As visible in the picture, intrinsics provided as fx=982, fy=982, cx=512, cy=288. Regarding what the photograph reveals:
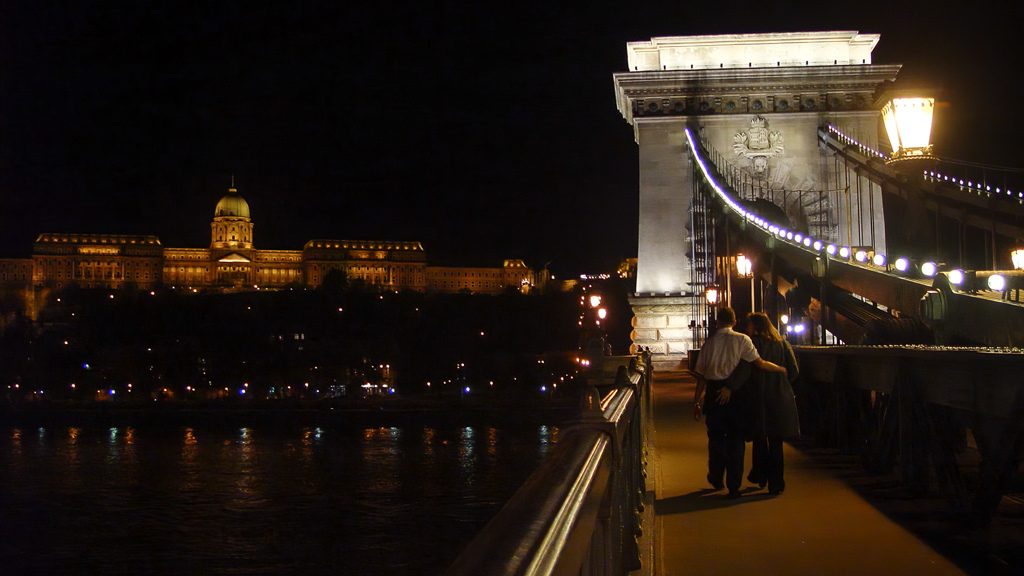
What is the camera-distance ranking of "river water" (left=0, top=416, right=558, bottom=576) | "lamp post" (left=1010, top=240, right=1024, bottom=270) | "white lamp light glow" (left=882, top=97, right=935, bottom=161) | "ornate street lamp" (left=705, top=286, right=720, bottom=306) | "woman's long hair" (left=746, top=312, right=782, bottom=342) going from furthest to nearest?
"river water" (left=0, top=416, right=558, bottom=576) < "ornate street lamp" (left=705, top=286, right=720, bottom=306) < "lamp post" (left=1010, top=240, right=1024, bottom=270) < "white lamp light glow" (left=882, top=97, right=935, bottom=161) < "woman's long hair" (left=746, top=312, right=782, bottom=342)

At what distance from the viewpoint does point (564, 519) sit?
1672 mm

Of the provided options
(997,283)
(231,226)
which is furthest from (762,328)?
(231,226)

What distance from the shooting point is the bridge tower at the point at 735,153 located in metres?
26.3

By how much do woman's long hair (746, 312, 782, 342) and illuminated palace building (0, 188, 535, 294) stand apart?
407ft

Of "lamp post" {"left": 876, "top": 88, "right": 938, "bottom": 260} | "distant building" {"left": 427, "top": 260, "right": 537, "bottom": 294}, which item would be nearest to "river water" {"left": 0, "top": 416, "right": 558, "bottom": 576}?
"lamp post" {"left": 876, "top": 88, "right": 938, "bottom": 260}

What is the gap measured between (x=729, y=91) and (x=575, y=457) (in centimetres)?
2640

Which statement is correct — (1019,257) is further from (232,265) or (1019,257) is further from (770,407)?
(232,265)

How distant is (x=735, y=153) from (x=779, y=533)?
22.3 metres

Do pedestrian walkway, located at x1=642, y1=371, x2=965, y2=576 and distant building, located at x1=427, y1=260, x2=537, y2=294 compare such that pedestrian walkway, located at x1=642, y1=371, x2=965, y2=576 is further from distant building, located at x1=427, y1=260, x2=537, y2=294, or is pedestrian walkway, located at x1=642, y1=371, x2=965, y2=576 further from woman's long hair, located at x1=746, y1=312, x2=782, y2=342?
distant building, located at x1=427, y1=260, x2=537, y2=294

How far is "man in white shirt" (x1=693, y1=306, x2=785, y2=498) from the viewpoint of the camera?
22.5 ft

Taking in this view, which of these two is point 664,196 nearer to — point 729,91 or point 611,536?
point 729,91

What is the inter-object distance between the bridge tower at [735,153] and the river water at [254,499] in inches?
411

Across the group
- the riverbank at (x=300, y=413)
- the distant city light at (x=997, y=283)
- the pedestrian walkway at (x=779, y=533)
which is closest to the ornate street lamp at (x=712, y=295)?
the distant city light at (x=997, y=283)

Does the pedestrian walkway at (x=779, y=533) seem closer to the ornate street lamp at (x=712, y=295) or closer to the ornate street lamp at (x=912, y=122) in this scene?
the ornate street lamp at (x=912, y=122)
